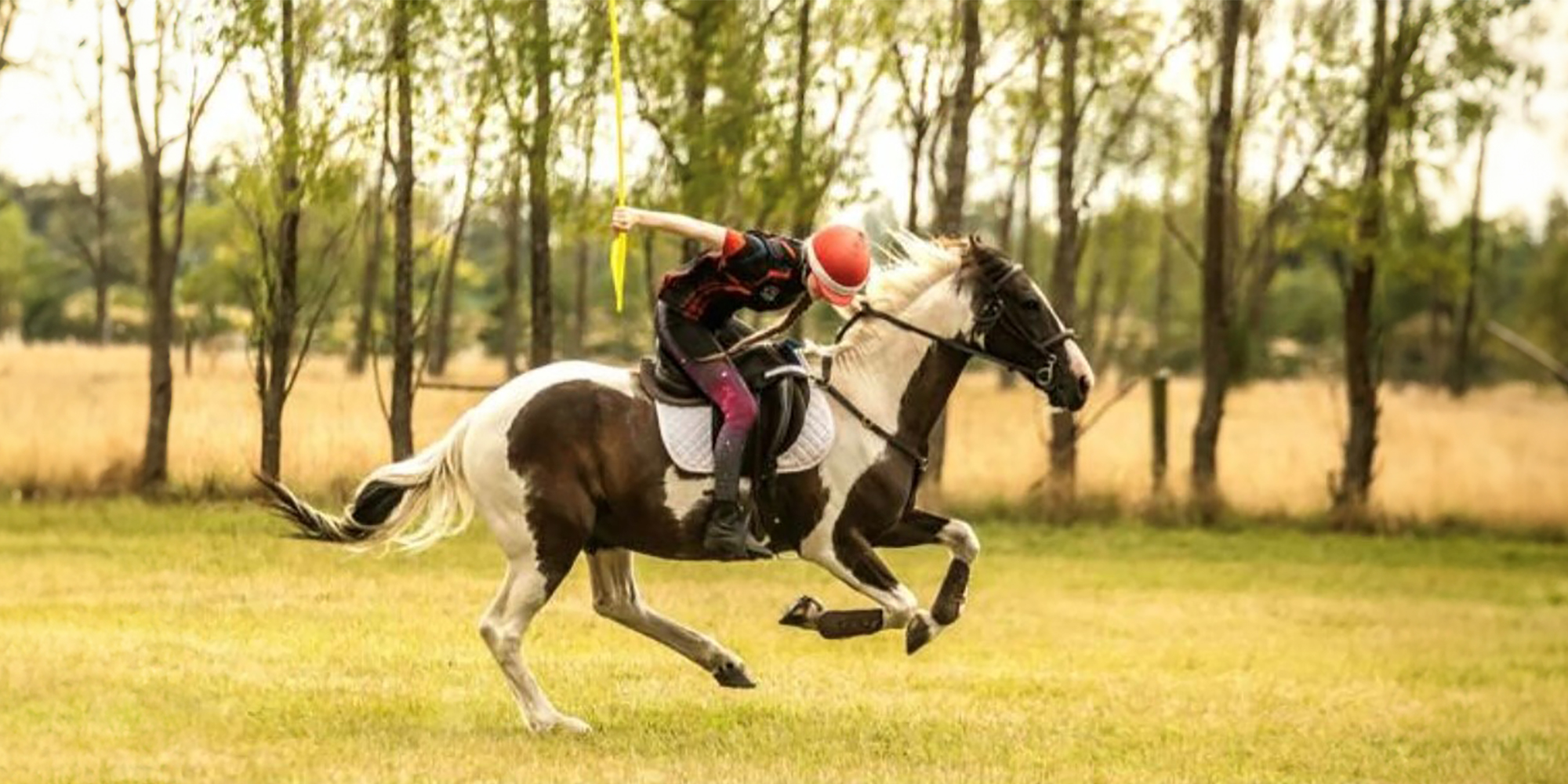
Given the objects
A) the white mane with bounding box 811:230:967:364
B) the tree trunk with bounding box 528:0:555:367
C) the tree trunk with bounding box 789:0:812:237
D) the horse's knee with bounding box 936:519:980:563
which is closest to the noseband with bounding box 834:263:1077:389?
the white mane with bounding box 811:230:967:364

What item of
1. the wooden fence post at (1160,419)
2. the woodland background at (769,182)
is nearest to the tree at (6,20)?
the woodland background at (769,182)

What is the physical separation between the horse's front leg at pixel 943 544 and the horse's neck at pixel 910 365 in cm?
46

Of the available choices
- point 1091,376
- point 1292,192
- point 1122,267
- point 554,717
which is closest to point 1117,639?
point 1091,376

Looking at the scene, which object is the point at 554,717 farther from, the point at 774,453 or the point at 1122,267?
the point at 1122,267

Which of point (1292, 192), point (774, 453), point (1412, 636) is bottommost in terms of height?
point (1412, 636)

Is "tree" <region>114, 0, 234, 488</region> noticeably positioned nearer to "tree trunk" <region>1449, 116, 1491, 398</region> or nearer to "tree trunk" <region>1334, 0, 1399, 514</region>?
"tree trunk" <region>1334, 0, 1399, 514</region>

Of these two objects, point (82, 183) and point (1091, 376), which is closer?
point (1091, 376)

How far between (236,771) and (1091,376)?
4.78m

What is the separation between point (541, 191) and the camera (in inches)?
990

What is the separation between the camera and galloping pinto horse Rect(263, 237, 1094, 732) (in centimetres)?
1241

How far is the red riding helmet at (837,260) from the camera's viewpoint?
12211mm

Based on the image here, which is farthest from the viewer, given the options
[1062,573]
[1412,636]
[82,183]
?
[82,183]

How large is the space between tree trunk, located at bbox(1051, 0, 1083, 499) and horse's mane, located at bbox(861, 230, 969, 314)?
15.6 meters

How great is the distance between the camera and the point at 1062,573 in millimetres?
23672
